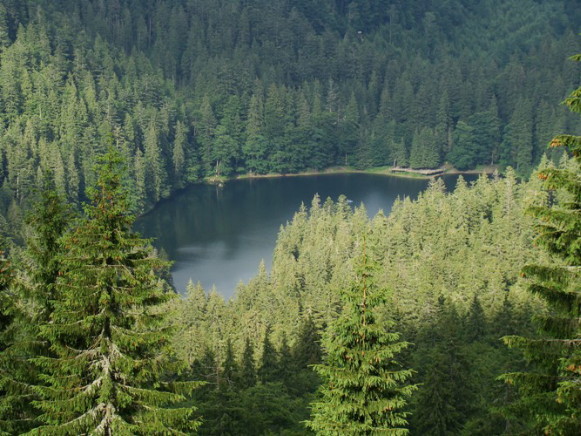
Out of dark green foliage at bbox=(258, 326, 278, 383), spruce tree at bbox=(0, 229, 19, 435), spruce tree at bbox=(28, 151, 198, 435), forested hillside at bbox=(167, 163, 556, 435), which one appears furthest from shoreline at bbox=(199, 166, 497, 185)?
spruce tree at bbox=(28, 151, 198, 435)

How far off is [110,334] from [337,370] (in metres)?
5.75

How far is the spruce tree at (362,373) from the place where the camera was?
17641mm

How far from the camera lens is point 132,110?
174625 mm

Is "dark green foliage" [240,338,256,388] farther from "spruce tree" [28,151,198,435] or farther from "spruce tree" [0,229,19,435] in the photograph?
"spruce tree" [28,151,198,435]

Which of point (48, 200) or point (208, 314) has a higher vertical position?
point (48, 200)

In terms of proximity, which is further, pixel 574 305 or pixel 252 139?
pixel 252 139

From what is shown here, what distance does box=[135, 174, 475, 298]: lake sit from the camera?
347 feet

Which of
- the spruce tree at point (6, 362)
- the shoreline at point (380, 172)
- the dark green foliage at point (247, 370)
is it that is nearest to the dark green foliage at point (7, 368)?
the spruce tree at point (6, 362)

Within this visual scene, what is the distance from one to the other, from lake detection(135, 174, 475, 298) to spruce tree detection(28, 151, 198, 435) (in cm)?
6132

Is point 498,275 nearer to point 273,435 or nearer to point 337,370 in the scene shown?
point 273,435

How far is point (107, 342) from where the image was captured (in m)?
17.7

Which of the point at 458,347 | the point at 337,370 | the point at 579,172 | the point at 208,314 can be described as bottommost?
the point at 208,314

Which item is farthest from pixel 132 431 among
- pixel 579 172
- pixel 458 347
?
pixel 458 347

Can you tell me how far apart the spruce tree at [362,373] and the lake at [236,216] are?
62.7 meters
